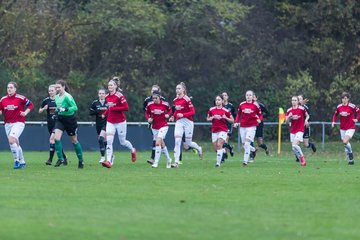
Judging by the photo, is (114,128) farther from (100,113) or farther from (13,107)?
(100,113)

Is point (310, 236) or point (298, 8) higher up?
point (298, 8)

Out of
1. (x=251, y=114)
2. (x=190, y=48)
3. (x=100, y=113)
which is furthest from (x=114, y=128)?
(x=190, y=48)

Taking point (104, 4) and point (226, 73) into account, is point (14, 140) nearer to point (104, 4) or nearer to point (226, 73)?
point (104, 4)

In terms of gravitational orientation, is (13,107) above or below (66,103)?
below

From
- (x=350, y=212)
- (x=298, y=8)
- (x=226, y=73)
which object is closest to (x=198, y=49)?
(x=226, y=73)

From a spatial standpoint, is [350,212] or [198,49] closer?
[350,212]

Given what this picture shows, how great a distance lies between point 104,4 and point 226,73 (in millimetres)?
7665

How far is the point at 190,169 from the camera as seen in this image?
87.7ft

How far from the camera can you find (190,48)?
179 ft

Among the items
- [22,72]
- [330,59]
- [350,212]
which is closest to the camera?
[350,212]

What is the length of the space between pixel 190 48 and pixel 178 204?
38521 mm

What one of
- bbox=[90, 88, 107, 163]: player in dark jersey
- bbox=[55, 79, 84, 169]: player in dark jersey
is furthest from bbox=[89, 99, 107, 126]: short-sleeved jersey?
bbox=[55, 79, 84, 169]: player in dark jersey

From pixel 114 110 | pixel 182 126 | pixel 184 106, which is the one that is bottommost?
pixel 182 126

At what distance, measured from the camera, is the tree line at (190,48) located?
2019 inches
